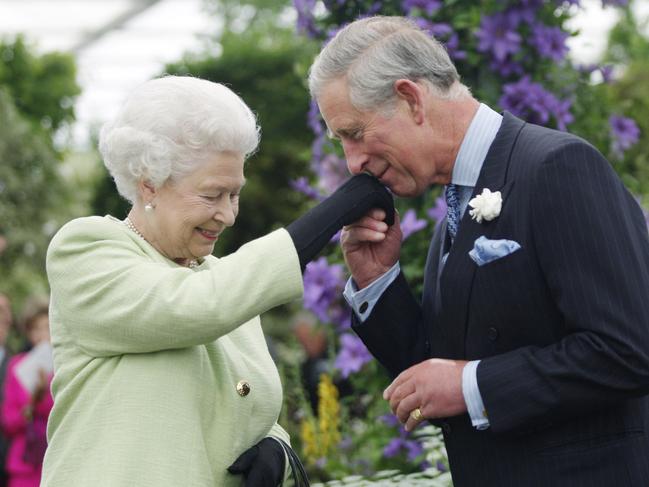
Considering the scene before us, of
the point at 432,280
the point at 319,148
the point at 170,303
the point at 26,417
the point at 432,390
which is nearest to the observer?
the point at 170,303

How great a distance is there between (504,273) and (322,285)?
6.82 ft

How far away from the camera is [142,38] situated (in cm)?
1778

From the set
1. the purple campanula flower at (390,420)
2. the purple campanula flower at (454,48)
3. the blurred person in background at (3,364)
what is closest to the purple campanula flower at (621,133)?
the purple campanula flower at (454,48)

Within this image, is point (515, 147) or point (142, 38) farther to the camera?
point (142, 38)

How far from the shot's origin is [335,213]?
2.21m

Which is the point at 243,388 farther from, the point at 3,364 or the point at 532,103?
the point at 3,364

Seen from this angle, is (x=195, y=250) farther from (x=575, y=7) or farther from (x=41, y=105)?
(x=41, y=105)

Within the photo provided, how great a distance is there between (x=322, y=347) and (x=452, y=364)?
4619 millimetres

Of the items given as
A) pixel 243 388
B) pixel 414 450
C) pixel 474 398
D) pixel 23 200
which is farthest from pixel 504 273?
pixel 23 200

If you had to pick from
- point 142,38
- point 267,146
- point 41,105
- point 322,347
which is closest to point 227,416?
point 322,347

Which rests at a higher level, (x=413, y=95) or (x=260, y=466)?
(x=413, y=95)

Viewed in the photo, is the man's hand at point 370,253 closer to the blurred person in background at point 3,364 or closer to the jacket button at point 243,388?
the jacket button at point 243,388

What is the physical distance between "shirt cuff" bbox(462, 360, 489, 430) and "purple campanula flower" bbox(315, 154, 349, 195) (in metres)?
2.23

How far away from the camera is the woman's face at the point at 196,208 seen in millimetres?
2270
